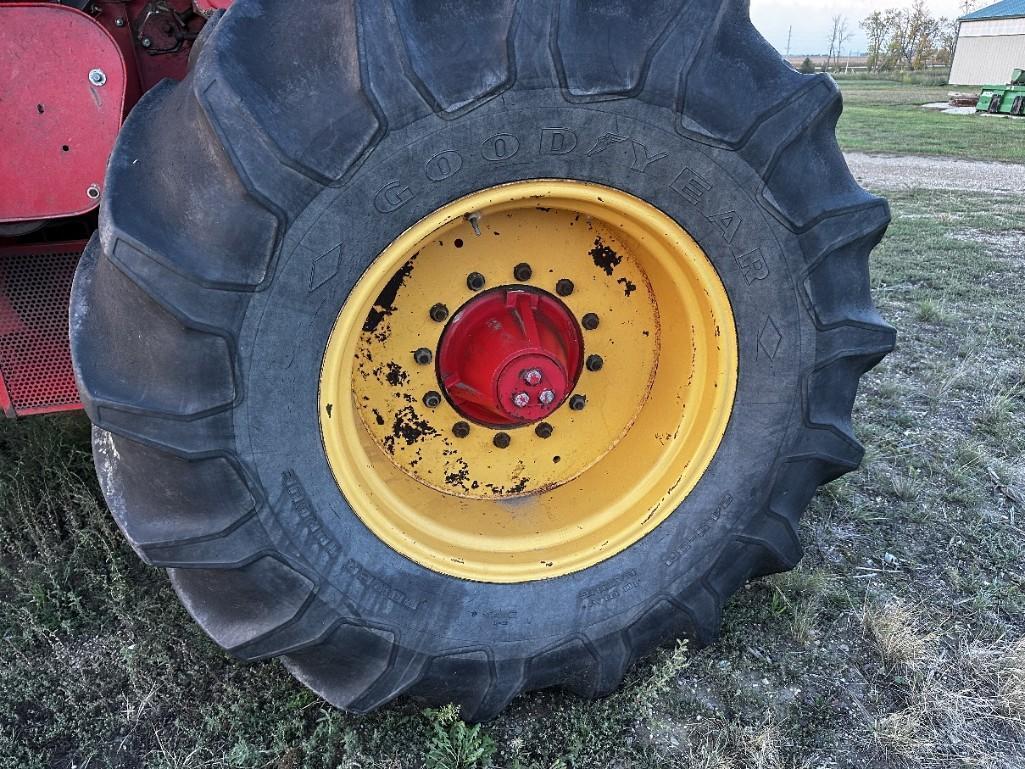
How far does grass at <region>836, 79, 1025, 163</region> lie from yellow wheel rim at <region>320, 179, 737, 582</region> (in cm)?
800

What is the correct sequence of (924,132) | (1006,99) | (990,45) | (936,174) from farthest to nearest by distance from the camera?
(990,45) < (1006,99) < (924,132) < (936,174)

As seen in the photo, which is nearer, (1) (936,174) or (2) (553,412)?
(2) (553,412)

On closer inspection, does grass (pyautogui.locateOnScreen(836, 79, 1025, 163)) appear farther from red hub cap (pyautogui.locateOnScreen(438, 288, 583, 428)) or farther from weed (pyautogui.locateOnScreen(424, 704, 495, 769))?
weed (pyautogui.locateOnScreen(424, 704, 495, 769))

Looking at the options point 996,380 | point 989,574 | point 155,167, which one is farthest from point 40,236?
point 996,380

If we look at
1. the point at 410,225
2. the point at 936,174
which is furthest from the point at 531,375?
the point at 936,174

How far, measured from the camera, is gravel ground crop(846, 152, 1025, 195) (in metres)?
8.99

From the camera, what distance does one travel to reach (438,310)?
6.18 feet

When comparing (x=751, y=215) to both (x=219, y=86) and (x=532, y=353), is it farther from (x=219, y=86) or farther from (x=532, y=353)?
(x=219, y=86)

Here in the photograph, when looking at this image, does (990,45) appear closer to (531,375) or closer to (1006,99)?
(1006,99)

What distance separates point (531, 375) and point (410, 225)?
0.49 meters

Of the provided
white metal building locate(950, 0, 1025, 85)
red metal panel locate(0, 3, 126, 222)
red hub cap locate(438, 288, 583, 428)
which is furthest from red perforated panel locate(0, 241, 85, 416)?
white metal building locate(950, 0, 1025, 85)

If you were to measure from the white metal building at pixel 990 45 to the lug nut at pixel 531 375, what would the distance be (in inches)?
1478

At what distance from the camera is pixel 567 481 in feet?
7.04

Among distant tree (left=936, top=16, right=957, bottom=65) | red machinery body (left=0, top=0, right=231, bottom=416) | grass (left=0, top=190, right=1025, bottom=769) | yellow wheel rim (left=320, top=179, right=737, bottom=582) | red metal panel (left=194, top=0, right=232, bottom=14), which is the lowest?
distant tree (left=936, top=16, right=957, bottom=65)
